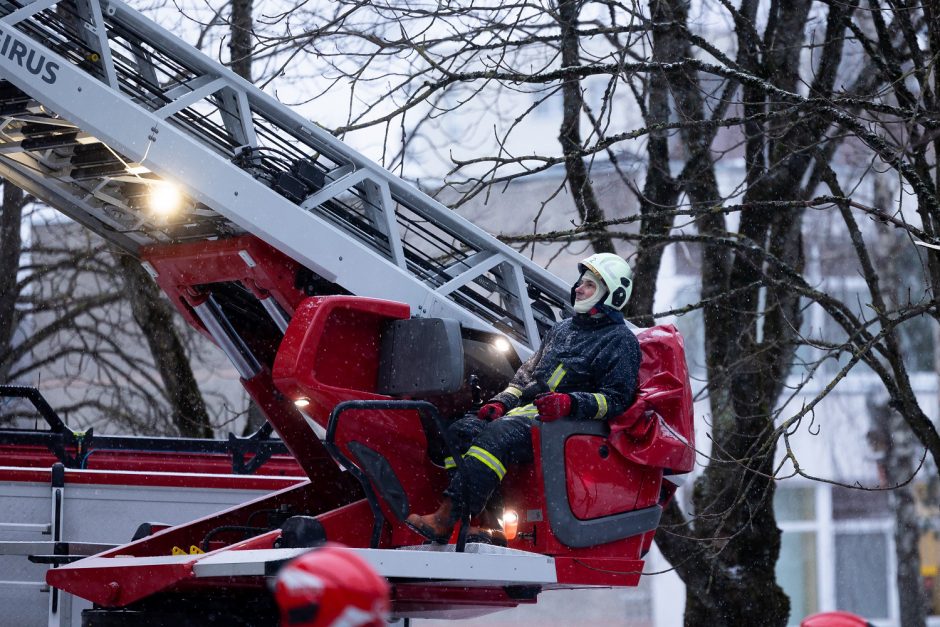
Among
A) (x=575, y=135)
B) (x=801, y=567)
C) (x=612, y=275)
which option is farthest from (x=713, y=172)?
(x=801, y=567)

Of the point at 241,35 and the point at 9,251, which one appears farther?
the point at 9,251

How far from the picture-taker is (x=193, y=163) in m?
5.87

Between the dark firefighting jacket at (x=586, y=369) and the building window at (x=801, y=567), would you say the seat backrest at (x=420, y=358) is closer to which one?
the dark firefighting jacket at (x=586, y=369)

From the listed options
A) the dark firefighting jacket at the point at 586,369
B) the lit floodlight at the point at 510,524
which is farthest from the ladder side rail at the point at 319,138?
the lit floodlight at the point at 510,524

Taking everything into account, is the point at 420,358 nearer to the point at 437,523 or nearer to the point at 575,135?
the point at 437,523

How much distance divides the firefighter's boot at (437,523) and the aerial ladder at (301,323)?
8 centimetres

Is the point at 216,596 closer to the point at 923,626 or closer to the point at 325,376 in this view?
the point at 325,376

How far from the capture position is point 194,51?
6.09m

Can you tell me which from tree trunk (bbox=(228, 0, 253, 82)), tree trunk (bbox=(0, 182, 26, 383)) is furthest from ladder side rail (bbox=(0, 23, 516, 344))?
tree trunk (bbox=(0, 182, 26, 383))

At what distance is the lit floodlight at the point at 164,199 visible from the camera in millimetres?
6262

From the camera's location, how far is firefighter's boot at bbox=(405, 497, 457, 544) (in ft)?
19.6

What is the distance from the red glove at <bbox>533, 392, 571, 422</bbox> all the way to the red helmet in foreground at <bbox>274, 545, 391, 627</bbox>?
122 inches

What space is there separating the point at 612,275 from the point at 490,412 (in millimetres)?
989

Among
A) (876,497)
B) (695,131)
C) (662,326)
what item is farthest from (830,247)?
(662,326)
